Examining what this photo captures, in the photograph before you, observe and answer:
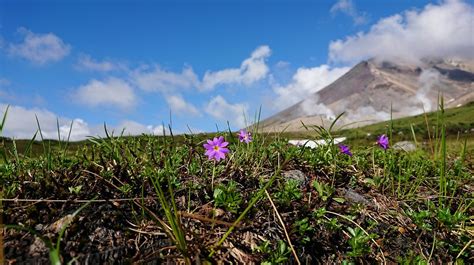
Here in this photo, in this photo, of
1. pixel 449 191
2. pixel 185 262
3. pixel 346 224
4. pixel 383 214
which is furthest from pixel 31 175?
pixel 449 191

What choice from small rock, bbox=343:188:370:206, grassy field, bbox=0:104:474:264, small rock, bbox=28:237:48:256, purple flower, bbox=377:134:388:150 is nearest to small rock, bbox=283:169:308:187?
grassy field, bbox=0:104:474:264

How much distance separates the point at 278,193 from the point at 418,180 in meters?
2.29

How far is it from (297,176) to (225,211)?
1.41m

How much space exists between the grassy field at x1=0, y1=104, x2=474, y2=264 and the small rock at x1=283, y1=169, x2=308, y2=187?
24 millimetres

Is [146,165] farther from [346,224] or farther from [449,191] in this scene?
[449,191]

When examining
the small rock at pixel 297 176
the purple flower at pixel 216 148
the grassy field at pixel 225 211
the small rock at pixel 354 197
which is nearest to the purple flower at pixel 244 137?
the grassy field at pixel 225 211

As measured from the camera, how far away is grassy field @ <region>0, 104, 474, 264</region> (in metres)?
3.87

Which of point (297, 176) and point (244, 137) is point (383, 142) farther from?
point (244, 137)

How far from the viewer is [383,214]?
5.11 meters

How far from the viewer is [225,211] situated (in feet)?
14.8

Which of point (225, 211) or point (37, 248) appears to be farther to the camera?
point (225, 211)

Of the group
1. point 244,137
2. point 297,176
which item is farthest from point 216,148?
point 297,176

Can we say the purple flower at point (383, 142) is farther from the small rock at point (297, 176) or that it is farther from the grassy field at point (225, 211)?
the small rock at point (297, 176)

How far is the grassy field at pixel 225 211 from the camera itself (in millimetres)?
3865
